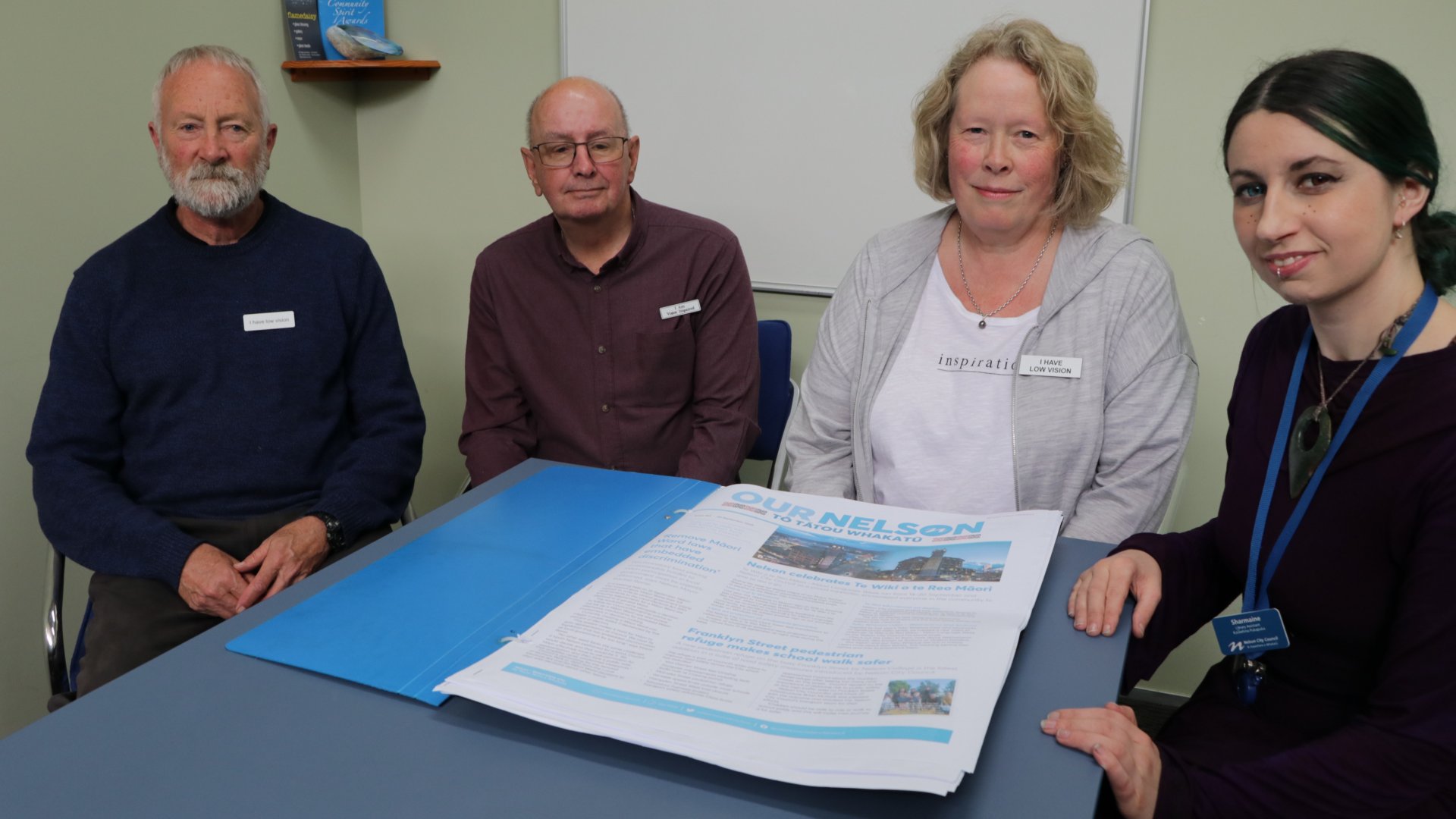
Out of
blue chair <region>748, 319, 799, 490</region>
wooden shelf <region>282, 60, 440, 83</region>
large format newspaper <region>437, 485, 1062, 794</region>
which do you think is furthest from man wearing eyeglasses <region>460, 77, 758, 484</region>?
large format newspaper <region>437, 485, 1062, 794</region>

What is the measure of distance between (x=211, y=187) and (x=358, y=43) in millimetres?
1321

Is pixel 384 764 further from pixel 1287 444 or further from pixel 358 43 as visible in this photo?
pixel 358 43

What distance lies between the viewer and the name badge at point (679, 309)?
249 centimetres

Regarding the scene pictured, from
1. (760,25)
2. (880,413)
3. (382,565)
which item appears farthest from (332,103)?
(382,565)

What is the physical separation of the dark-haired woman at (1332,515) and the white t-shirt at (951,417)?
1.54ft

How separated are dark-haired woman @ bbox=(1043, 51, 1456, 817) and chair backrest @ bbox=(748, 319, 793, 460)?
1405 mm

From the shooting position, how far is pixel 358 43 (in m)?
3.28

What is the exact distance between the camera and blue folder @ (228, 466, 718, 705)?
0.99 metres

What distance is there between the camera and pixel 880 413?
1.86 metres

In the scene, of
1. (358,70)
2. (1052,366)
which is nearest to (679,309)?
(1052,366)

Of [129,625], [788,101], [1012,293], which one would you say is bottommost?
[129,625]

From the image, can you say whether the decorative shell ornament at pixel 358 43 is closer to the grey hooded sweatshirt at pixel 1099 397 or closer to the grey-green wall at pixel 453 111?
the grey-green wall at pixel 453 111

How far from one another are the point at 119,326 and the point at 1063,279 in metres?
1.84

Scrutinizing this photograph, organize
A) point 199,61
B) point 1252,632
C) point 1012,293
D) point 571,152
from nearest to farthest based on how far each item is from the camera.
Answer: point 1252,632 < point 1012,293 < point 199,61 < point 571,152
